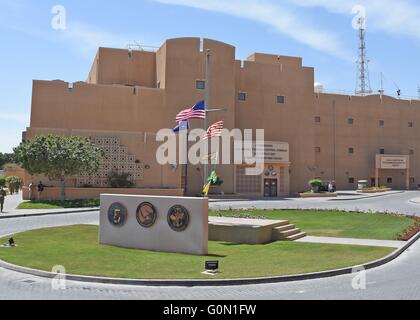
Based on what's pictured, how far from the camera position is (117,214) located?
1842 centimetres

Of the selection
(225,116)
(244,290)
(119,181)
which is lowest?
(244,290)

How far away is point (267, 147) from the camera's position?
5091 cm

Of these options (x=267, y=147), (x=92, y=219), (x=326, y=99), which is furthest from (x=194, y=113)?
(x=326, y=99)

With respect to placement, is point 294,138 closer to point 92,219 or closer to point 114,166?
point 114,166

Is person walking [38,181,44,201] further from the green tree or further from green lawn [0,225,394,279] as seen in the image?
green lawn [0,225,394,279]

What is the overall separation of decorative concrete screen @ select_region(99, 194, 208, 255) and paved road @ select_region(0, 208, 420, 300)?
190 inches

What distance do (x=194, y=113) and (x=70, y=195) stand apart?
60.9 feet

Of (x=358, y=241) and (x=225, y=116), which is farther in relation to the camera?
(x=225, y=116)

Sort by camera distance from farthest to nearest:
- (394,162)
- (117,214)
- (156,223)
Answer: (394,162), (117,214), (156,223)

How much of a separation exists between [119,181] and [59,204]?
722 centimetres

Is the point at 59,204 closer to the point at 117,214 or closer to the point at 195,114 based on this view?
the point at 195,114

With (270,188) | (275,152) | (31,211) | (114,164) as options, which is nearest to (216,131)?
(31,211)

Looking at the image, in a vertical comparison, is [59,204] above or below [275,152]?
below

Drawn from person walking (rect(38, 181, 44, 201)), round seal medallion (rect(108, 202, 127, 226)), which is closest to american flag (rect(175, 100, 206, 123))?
round seal medallion (rect(108, 202, 127, 226))
